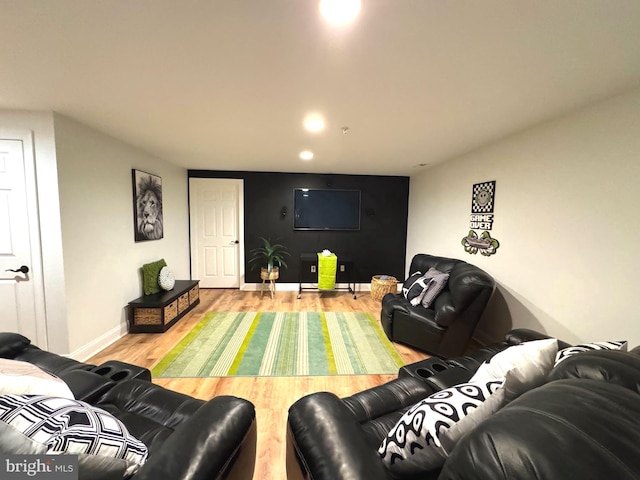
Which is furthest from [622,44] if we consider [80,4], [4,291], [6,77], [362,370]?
[4,291]

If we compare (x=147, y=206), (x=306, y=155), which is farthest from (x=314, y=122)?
(x=147, y=206)

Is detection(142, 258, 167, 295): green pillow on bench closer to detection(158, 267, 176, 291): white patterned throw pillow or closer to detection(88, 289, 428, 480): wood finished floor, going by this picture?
detection(158, 267, 176, 291): white patterned throw pillow

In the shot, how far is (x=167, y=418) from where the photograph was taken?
1.12 metres

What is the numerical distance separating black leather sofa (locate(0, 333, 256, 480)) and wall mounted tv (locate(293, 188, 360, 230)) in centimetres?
342

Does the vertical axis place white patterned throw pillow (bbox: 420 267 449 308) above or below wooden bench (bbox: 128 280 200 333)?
above

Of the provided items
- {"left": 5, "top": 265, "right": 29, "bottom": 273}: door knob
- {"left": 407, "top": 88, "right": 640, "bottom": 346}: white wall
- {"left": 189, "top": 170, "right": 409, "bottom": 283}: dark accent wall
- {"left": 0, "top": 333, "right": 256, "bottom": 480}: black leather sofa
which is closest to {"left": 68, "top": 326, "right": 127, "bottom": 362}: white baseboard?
{"left": 5, "top": 265, "right": 29, "bottom": 273}: door knob

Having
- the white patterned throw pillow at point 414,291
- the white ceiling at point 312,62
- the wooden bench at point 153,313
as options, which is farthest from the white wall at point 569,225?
the wooden bench at point 153,313

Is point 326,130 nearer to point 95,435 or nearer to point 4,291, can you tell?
point 95,435

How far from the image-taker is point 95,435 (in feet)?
2.23

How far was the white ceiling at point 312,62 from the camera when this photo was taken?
1.01 meters

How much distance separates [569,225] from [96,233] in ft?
13.9

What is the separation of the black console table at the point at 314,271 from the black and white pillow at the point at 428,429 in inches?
137

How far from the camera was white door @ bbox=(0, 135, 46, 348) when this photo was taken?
2023 millimetres

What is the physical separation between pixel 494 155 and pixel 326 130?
72.7 inches
